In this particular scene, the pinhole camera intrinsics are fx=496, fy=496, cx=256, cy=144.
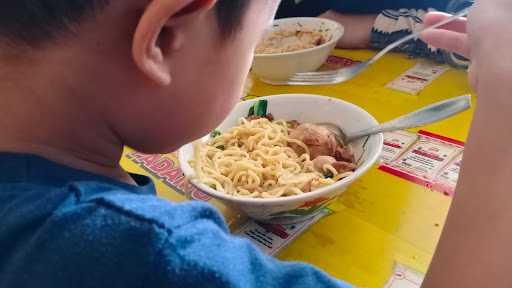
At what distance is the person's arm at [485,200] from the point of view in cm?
40

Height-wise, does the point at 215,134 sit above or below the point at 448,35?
below

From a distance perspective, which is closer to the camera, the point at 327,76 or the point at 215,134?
the point at 215,134

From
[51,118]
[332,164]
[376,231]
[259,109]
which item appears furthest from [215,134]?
[51,118]

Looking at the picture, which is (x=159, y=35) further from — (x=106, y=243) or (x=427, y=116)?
(x=427, y=116)

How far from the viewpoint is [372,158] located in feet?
2.06

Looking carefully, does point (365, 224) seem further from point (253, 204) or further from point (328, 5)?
point (328, 5)

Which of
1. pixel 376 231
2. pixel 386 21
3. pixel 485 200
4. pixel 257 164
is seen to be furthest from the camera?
pixel 386 21

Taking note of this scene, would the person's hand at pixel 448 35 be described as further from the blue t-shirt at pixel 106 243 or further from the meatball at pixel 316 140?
the blue t-shirt at pixel 106 243

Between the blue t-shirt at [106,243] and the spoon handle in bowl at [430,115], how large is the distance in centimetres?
39

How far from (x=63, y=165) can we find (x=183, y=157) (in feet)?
0.98

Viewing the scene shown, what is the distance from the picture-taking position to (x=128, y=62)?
0.36 m

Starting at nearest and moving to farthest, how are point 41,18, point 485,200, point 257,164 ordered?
point 41,18 < point 485,200 < point 257,164

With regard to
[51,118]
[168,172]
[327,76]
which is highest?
[51,118]

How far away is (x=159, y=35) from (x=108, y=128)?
108 mm
